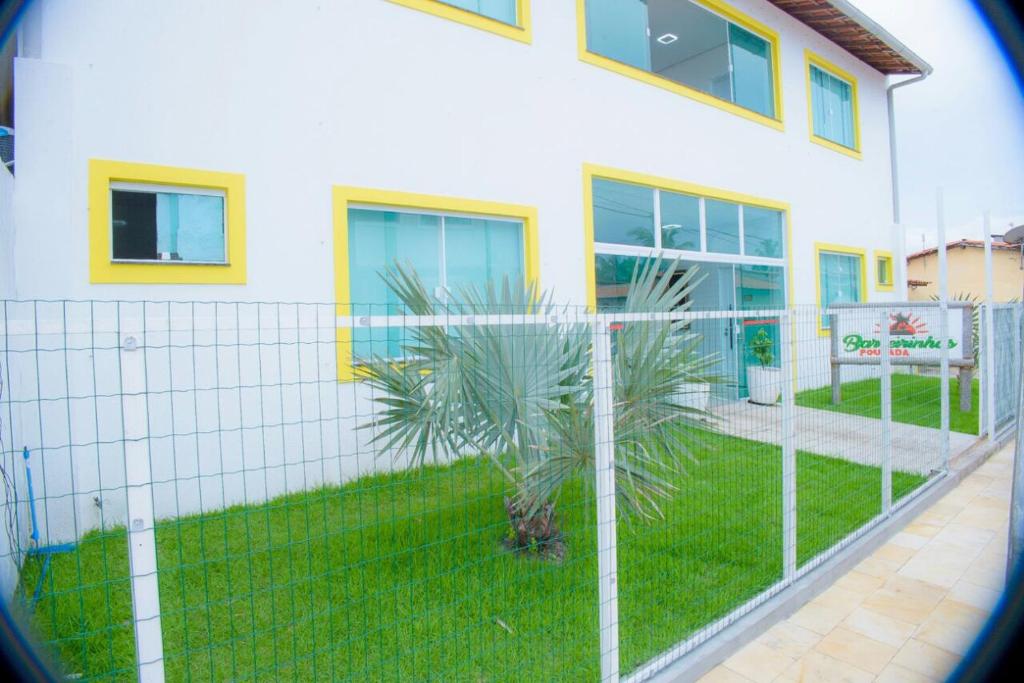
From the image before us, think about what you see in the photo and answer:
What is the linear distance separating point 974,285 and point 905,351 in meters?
10.6

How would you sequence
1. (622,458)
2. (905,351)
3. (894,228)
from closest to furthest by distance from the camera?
(622,458) < (905,351) < (894,228)

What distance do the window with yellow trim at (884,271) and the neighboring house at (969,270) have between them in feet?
3.08

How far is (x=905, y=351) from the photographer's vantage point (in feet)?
26.1

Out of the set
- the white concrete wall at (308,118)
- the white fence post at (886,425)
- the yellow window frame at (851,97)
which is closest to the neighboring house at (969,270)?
the white fence post at (886,425)

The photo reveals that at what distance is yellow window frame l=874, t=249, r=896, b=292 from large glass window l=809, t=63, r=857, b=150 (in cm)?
259

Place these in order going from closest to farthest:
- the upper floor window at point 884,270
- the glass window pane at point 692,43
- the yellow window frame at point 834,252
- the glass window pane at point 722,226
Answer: the glass window pane at point 722,226 < the glass window pane at point 692,43 < the yellow window frame at point 834,252 < the upper floor window at point 884,270

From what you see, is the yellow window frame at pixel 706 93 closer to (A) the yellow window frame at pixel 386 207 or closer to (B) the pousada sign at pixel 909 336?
(A) the yellow window frame at pixel 386 207

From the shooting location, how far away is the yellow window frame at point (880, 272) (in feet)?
41.5

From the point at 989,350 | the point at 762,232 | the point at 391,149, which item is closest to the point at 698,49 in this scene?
the point at 762,232

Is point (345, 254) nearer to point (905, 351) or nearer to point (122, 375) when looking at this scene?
point (122, 375)

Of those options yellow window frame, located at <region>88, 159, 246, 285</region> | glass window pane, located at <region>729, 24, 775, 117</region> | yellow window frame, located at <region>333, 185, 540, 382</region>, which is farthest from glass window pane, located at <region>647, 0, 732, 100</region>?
yellow window frame, located at <region>88, 159, 246, 285</region>

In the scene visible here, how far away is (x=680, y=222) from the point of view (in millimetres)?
8602

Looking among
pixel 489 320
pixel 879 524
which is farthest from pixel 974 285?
pixel 489 320

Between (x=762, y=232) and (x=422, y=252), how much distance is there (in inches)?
278
